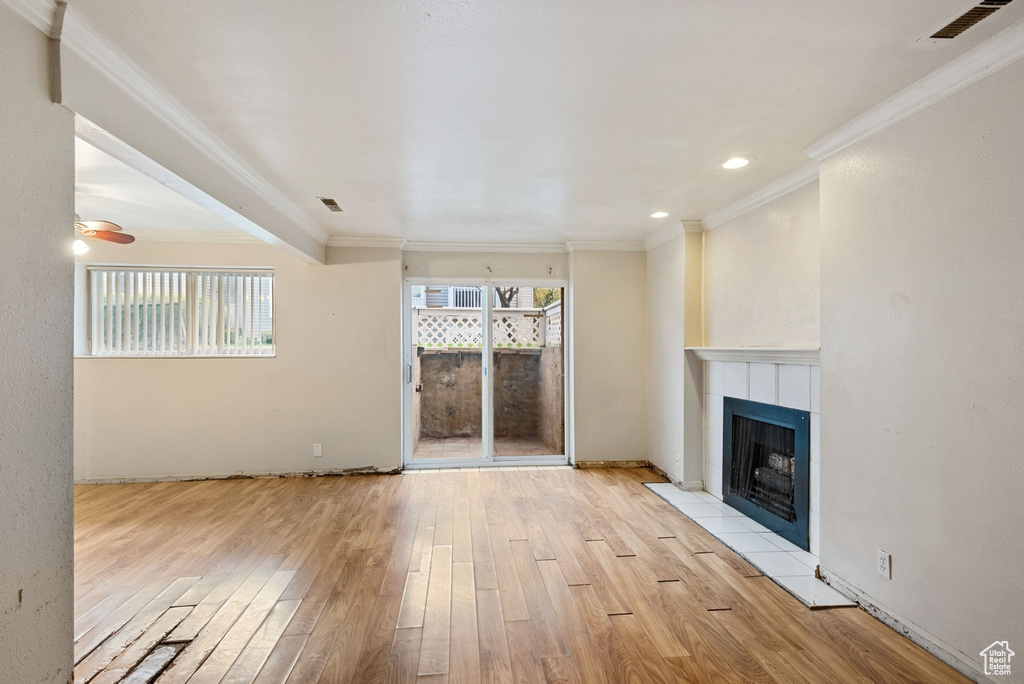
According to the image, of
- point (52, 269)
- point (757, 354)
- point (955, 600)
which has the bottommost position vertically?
point (955, 600)

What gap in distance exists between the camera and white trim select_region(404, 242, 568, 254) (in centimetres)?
533

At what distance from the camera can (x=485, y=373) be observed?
5.53 meters

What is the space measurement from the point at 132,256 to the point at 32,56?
385cm

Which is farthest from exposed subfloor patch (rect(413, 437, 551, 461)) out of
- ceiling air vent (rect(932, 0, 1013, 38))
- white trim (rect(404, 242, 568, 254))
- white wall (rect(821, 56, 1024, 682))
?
ceiling air vent (rect(932, 0, 1013, 38))

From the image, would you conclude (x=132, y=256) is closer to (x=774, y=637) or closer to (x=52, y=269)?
(x=52, y=269)

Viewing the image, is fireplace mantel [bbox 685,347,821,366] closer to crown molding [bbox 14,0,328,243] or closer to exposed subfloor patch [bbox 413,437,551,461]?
exposed subfloor patch [bbox 413,437,551,461]

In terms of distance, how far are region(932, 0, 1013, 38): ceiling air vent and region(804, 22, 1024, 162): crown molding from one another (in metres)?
0.15

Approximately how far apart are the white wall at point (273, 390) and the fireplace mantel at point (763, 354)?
2.94 m

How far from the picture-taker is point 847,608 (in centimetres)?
245

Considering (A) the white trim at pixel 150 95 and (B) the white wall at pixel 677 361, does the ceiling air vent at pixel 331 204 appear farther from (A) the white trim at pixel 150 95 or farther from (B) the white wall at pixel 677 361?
(B) the white wall at pixel 677 361

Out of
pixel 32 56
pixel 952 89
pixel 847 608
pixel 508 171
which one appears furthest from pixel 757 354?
pixel 32 56

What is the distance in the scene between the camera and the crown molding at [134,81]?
1638 millimetres

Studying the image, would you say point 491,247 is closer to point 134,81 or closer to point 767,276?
point 767,276

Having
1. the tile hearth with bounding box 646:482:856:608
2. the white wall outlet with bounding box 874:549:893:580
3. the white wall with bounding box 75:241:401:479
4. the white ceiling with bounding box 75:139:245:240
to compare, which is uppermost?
the white ceiling with bounding box 75:139:245:240
